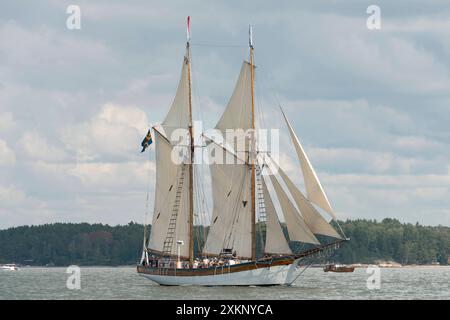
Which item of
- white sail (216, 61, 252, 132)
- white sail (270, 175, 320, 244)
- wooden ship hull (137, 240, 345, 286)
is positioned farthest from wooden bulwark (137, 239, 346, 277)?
white sail (216, 61, 252, 132)

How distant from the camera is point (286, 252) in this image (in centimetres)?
7875

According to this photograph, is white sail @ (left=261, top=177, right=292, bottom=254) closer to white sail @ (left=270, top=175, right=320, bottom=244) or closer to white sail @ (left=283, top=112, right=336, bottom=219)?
white sail @ (left=270, top=175, right=320, bottom=244)

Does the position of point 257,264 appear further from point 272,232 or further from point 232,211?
point 232,211

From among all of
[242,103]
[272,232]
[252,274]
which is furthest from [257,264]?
[242,103]

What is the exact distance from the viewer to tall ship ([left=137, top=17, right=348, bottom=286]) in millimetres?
74688

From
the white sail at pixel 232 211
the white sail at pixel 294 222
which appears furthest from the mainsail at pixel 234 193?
the white sail at pixel 294 222

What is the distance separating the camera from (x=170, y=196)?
86.6 m

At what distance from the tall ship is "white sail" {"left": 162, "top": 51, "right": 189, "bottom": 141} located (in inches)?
3.6

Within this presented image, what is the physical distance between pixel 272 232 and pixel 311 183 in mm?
8630

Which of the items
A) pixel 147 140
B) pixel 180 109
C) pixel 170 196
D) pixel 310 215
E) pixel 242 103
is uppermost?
pixel 180 109

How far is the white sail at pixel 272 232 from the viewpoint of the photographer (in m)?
77.5
